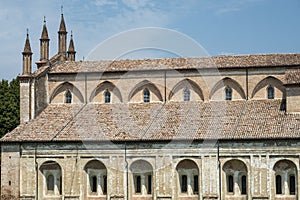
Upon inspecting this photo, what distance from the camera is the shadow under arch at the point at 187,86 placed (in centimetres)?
5262

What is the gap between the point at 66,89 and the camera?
54938 millimetres

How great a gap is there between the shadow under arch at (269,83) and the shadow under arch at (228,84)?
38.2 inches

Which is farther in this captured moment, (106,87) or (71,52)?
(71,52)

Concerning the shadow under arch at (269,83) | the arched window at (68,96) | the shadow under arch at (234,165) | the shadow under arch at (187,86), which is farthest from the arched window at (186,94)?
the arched window at (68,96)

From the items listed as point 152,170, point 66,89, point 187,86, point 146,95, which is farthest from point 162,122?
point 66,89

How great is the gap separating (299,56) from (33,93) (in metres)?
21.2

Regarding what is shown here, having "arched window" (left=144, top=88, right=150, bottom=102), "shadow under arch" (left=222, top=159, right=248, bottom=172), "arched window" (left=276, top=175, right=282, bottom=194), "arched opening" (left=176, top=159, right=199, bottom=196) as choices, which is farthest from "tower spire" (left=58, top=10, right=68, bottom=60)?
"arched window" (left=276, top=175, right=282, bottom=194)

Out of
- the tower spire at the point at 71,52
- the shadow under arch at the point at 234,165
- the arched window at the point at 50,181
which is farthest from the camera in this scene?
the tower spire at the point at 71,52

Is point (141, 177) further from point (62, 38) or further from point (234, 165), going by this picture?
point (62, 38)

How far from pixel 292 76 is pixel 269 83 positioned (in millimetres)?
3344

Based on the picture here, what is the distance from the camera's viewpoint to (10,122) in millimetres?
63438

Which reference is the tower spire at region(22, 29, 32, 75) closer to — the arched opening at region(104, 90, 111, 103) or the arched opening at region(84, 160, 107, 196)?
the arched opening at region(104, 90, 111, 103)

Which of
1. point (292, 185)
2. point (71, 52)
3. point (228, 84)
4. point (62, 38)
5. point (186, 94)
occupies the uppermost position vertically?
point (62, 38)

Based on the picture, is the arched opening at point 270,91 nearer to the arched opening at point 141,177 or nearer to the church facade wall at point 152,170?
the church facade wall at point 152,170
